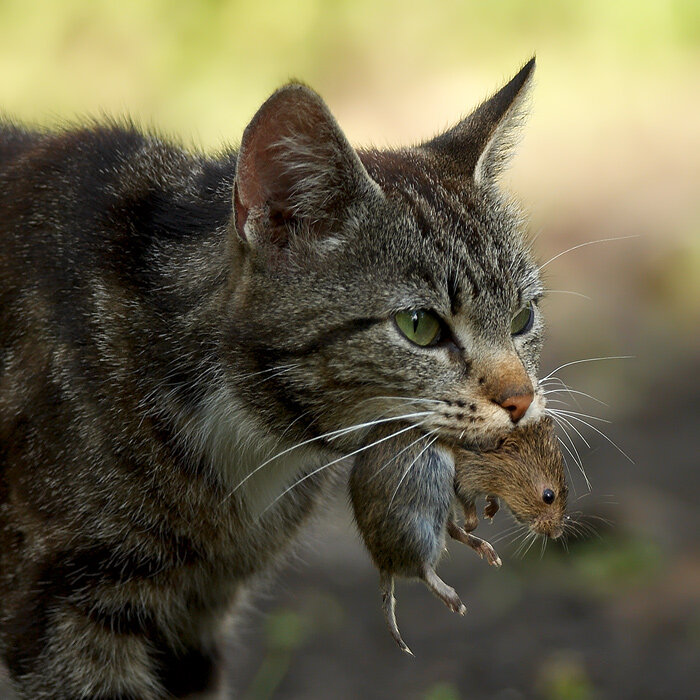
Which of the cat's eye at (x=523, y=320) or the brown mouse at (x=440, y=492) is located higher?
the cat's eye at (x=523, y=320)

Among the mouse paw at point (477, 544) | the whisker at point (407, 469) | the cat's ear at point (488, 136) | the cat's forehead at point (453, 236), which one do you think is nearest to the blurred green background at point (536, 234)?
the cat's ear at point (488, 136)

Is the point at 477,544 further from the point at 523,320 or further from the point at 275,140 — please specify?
the point at 275,140

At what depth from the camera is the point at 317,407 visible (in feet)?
10.8

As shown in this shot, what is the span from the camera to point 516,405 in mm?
3033

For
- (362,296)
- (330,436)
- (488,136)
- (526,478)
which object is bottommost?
(526,478)

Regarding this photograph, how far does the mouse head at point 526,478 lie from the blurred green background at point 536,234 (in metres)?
1.10

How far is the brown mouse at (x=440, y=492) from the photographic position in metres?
3.01

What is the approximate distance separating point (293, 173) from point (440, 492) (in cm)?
91

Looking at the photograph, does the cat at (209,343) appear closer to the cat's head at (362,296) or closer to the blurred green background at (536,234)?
the cat's head at (362,296)

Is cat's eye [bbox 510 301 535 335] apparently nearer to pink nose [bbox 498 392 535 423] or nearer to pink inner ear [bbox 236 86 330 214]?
pink nose [bbox 498 392 535 423]

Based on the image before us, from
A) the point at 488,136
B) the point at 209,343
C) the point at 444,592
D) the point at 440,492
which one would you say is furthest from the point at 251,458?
the point at 488,136

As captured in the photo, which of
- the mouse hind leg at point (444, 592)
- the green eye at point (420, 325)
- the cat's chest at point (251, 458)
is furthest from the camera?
the cat's chest at point (251, 458)

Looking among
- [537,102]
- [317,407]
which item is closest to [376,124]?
[537,102]

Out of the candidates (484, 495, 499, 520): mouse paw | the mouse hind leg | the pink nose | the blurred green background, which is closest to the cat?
the pink nose
